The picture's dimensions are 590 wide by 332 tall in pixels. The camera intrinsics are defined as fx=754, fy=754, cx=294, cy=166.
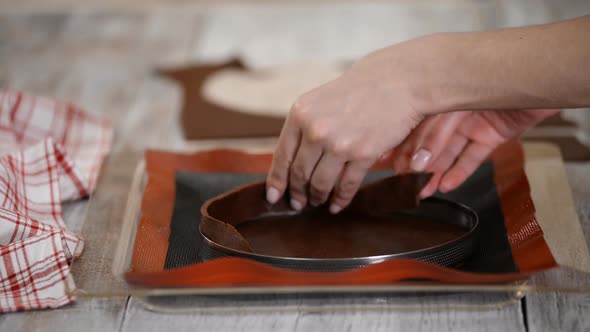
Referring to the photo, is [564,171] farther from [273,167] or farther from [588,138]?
[273,167]

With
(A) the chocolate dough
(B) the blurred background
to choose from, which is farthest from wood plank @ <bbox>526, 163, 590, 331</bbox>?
(B) the blurred background

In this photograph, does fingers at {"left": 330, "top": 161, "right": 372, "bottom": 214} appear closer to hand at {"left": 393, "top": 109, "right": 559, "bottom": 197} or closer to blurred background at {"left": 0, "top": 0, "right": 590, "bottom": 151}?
hand at {"left": 393, "top": 109, "right": 559, "bottom": 197}

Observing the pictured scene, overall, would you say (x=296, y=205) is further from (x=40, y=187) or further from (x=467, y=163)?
(x=40, y=187)

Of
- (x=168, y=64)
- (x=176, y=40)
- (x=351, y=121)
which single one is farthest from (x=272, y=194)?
(x=176, y=40)

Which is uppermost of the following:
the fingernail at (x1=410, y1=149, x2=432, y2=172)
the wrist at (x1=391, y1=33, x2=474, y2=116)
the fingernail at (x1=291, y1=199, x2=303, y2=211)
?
the wrist at (x1=391, y1=33, x2=474, y2=116)

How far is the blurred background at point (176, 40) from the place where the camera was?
1.51 meters

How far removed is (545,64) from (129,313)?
52 cm

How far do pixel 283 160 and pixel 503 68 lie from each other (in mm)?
282

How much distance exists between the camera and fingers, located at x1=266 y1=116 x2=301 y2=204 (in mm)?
889

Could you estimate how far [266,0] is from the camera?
107 inches

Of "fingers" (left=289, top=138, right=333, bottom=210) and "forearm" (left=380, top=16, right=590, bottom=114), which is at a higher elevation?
"forearm" (left=380, top=16, right=590, bottom=114)

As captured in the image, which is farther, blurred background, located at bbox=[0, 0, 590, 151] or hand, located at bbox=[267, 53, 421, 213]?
blurred background, located at bbox=[0, 0, 590, 151]

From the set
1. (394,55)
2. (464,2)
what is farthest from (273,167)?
(464,2)

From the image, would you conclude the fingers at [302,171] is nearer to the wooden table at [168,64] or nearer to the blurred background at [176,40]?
the wooden table at [168,64]
